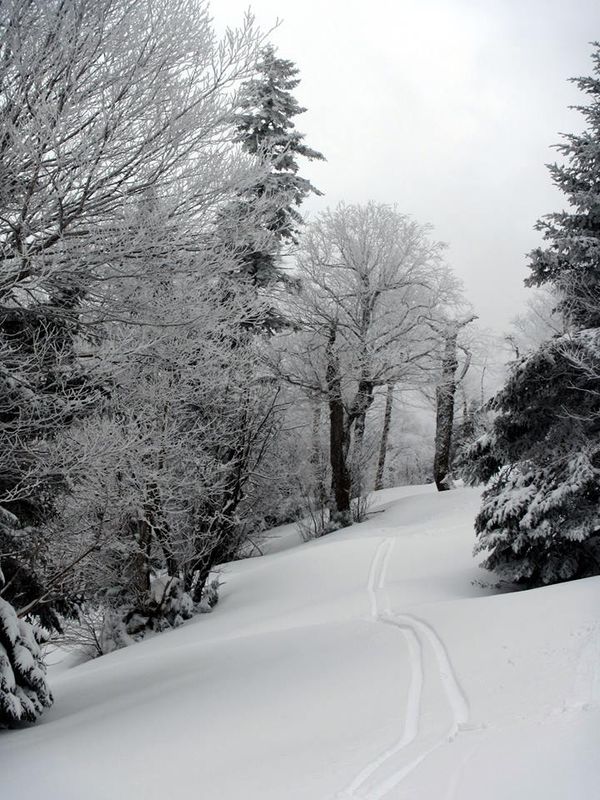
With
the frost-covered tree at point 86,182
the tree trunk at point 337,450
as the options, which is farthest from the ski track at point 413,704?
the tree trunk at point 337,450

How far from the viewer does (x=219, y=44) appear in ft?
18.5

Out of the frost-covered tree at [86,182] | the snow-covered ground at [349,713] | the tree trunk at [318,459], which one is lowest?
the snow-covered ground at [349,713]

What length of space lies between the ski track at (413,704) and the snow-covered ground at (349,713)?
0.05 ft

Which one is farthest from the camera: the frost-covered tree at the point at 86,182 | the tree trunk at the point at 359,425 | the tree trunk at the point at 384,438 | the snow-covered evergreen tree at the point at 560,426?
the tree trunk at the point at 384,438

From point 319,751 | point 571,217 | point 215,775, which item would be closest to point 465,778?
point 319,751

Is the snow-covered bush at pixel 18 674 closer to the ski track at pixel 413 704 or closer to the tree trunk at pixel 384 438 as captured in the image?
the ski track at pixel 413 704

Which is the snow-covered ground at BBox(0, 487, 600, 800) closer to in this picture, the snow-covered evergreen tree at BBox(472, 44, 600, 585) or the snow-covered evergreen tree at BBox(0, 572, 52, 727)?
the snow-covered evergreen tree at BBox(0, 572, 52, 727)

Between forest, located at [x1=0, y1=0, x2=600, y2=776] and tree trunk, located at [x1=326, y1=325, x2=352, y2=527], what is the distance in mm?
71

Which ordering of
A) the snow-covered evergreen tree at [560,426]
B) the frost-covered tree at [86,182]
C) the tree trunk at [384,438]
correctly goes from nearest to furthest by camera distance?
1. the frost-covered tree at [86,182]
2. the snow-covered evergreen tree at [560,426]
3. the tree trunk at [384,438]

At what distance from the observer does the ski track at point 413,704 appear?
376cm

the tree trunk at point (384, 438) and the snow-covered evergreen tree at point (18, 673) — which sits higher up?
the tree trunk at point (384, 438)

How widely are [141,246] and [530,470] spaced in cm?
690

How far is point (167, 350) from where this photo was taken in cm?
699

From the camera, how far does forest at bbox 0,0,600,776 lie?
16.9ft
